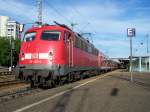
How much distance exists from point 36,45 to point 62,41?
1.62 metres

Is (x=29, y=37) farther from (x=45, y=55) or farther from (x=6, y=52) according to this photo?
(x=6, y=52)

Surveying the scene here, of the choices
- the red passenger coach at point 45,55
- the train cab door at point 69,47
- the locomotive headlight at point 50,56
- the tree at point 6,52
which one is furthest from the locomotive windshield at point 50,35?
the tree at point 6,52

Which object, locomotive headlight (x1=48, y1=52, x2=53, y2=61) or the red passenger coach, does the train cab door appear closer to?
the red passenger coach

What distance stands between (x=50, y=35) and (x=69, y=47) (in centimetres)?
172

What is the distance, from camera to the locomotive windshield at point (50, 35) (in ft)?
62.8

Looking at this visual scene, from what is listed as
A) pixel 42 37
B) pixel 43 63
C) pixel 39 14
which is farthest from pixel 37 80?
pixel 39 14

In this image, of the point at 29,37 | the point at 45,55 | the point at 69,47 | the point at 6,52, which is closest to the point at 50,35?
the point at 29,37

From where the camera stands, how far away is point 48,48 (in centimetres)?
1852

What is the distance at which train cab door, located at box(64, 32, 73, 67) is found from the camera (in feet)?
64.4

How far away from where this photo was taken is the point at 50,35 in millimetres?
19328

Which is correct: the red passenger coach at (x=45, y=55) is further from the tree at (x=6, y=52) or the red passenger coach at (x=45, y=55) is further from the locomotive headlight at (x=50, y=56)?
the tree at (x=6, y=52)

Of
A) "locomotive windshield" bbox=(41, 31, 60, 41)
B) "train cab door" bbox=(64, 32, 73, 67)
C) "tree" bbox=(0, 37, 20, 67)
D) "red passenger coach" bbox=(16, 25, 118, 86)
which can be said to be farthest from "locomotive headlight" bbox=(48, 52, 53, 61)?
"tree" bbox=(0, 37, 20, 67)

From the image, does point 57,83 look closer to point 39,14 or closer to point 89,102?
point 89,102

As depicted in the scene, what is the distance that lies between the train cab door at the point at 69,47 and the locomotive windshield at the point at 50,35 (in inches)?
24.9
